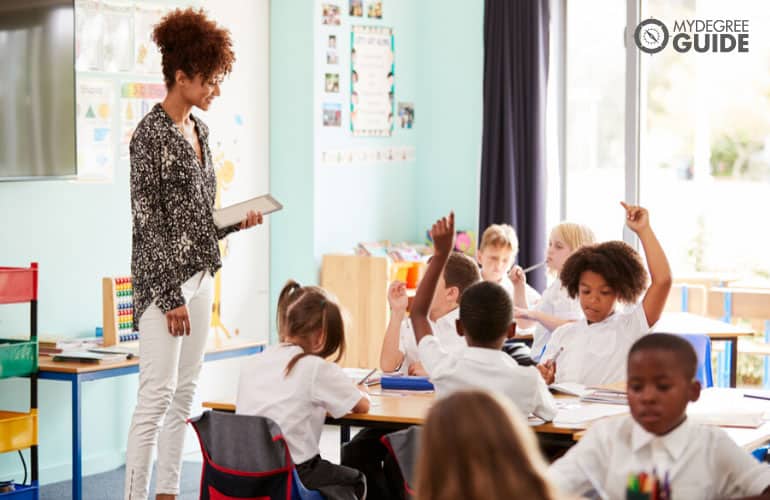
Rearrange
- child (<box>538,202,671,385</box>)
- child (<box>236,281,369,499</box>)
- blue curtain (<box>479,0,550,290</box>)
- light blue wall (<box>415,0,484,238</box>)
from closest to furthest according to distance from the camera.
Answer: child (<box>236,281,369,499</box>), child (<box>538,202,671,385</box>), blue curtain (<box>479,0,550,290</box>), light blue wall (<box>415,0,484,238</box>)

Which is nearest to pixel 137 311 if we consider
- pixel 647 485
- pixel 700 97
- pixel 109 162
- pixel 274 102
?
Result: pixel 109 162


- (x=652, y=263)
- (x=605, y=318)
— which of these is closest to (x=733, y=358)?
(x=605, y=318)

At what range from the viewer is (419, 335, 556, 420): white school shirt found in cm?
301

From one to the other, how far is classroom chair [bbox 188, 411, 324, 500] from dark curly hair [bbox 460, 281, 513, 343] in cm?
57

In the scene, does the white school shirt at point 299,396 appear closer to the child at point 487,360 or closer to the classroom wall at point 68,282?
the child at point 487,360

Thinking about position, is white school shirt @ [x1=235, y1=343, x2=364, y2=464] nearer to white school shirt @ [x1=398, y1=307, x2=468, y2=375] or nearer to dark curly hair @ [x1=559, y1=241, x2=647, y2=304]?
white school shirt @ [x1=398, y1=307, x2=468, y2=375]

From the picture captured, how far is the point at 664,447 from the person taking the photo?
90.7 inches

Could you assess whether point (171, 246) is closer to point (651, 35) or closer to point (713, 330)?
point (713, 330)

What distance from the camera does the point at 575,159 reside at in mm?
6781

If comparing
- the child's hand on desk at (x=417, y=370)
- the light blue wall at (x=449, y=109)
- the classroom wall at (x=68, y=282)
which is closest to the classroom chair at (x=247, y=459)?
the child's hand on desk at (x=417, y=370)

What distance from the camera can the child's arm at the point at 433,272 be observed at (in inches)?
122

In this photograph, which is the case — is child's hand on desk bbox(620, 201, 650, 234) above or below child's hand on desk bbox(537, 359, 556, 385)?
above

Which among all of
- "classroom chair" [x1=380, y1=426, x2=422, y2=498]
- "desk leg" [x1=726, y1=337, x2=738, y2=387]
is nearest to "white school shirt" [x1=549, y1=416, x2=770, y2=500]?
"classroom chair" [x1=380, y1=426, x2=422, y2=498]

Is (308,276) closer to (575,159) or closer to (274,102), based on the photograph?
(274,102)
